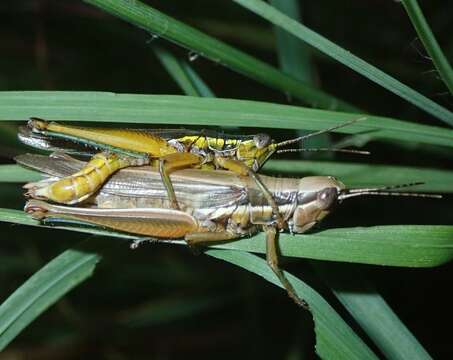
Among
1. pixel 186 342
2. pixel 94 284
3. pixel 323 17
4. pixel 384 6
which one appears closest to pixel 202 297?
pixel 186 342

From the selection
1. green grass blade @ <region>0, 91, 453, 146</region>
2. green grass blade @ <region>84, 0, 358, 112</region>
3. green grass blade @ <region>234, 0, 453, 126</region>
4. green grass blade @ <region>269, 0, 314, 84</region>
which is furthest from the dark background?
green grass blade @ <region>0, 91, 453, 146</region>

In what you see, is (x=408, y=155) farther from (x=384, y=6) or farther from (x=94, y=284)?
(x=94, y=284)

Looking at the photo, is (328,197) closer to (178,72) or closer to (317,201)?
(317,201)

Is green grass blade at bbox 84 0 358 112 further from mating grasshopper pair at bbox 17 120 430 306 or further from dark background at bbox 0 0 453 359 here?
dark background at bbox 0 0 453 359

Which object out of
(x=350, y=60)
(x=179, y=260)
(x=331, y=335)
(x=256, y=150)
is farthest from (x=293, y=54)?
(x=179, y=260)

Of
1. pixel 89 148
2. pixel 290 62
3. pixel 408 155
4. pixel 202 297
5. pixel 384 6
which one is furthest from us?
pixel 384 6

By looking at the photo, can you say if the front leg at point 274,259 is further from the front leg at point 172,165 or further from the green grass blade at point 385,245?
the front leg at point 172,165
